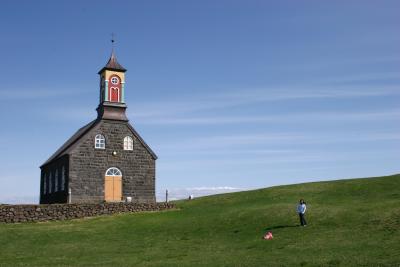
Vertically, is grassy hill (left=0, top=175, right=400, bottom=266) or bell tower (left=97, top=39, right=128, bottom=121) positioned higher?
bell tower (left=97, top=39, right=128, bottom=121)

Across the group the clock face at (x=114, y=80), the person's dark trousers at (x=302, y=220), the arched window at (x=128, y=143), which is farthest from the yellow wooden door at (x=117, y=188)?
the person's dark trousers at (x=302, y=220)

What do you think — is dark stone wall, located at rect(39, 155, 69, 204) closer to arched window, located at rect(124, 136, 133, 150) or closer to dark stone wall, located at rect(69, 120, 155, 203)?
dark stone wall, located at rect(69, 120, 155, 203)

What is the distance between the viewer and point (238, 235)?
1150 inches

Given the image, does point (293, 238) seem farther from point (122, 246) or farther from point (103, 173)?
point (103, 173)

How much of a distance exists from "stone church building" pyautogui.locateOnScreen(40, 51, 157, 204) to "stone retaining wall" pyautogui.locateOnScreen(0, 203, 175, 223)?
3659mm

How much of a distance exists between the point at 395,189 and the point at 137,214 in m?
21.8

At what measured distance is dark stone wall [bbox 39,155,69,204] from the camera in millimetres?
A: 47353

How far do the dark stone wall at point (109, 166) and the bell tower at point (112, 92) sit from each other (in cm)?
106

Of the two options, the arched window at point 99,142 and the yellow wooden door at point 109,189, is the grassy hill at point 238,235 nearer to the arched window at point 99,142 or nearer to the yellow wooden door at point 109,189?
the yellow wooden door at point 109,189

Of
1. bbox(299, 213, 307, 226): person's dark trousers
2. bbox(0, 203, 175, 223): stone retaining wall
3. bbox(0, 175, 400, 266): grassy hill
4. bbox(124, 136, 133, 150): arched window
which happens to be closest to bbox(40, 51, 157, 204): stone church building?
bbox(124, 136, 133, 150): arched window

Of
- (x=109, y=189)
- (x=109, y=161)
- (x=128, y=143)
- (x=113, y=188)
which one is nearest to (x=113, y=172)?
(x=109, y=161)

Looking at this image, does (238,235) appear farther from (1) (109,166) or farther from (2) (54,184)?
(2) (54,184)

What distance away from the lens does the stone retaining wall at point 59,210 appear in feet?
127

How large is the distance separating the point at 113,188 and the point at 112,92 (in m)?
10.2
